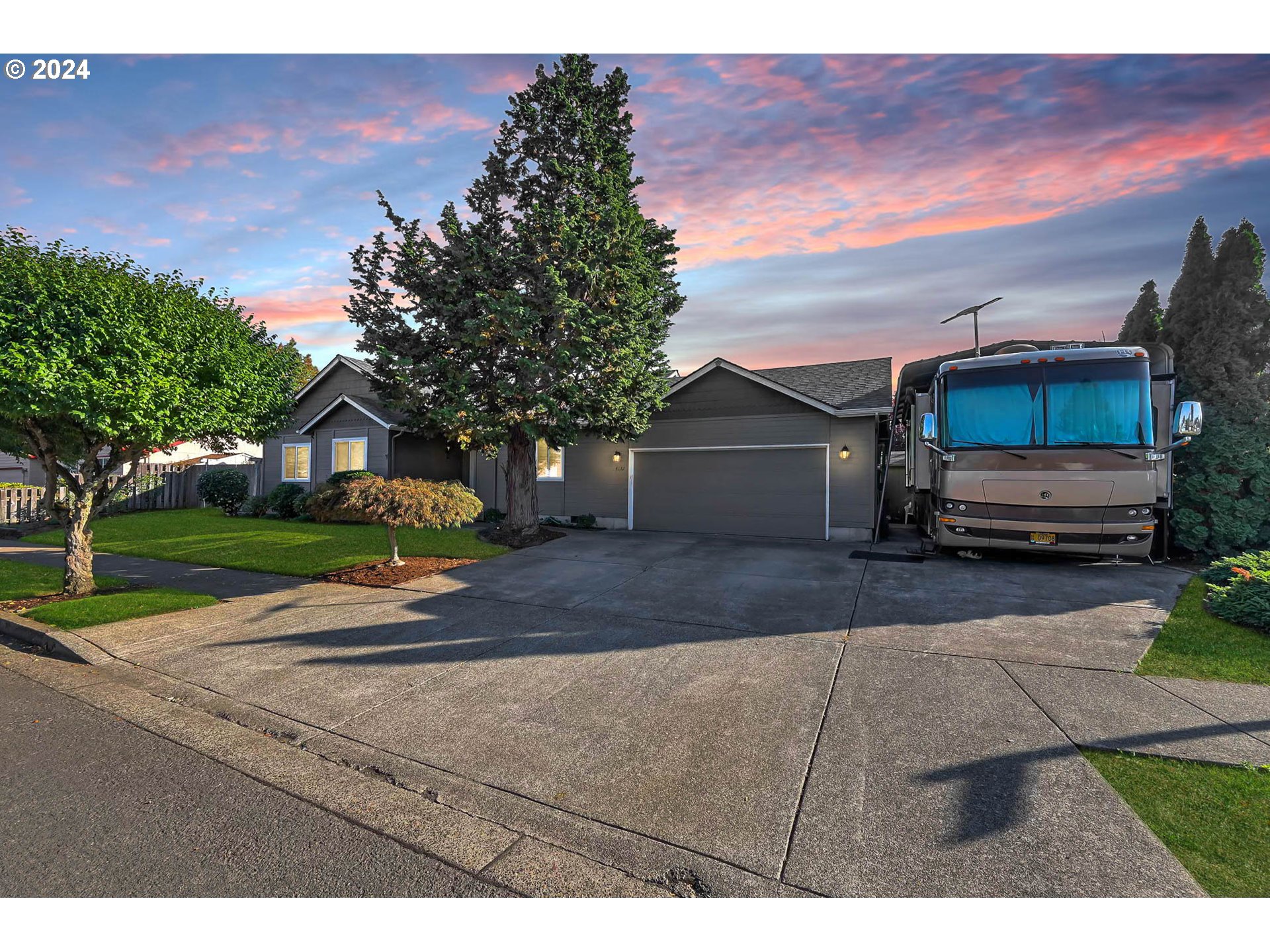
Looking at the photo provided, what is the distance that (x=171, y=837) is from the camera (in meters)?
2.72

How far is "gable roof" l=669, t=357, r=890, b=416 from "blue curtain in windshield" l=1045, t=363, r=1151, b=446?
14.9 ft

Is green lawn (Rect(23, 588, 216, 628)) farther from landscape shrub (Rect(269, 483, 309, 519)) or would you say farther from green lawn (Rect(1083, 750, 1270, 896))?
landscape shrub (Rect(269, 483, 309, 519))

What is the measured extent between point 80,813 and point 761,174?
31.7ft

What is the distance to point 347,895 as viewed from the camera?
236 centimetres

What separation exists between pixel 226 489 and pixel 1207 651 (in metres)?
24.0

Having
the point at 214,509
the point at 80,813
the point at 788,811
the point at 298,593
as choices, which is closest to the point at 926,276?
the point at 788,811

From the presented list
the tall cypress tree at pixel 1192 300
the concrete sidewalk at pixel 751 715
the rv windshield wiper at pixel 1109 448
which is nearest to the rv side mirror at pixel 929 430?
the rv windshield wiper at pixel 1109 448

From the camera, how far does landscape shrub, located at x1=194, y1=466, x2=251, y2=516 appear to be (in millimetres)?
18625

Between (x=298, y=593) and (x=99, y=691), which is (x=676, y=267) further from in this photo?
(x=99, y=691)

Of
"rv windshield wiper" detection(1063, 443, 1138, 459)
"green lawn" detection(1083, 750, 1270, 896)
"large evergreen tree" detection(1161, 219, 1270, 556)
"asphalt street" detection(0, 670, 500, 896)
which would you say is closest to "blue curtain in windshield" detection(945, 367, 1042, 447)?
"rv windshield wiper" detection(1063, 443, 1138, 459)

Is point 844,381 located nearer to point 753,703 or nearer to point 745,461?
point 745,461

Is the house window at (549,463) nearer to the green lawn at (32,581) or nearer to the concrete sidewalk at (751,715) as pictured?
the concrete sidewalk at (751,715)

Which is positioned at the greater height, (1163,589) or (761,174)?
(761,174)

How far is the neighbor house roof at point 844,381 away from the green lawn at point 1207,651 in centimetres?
726
